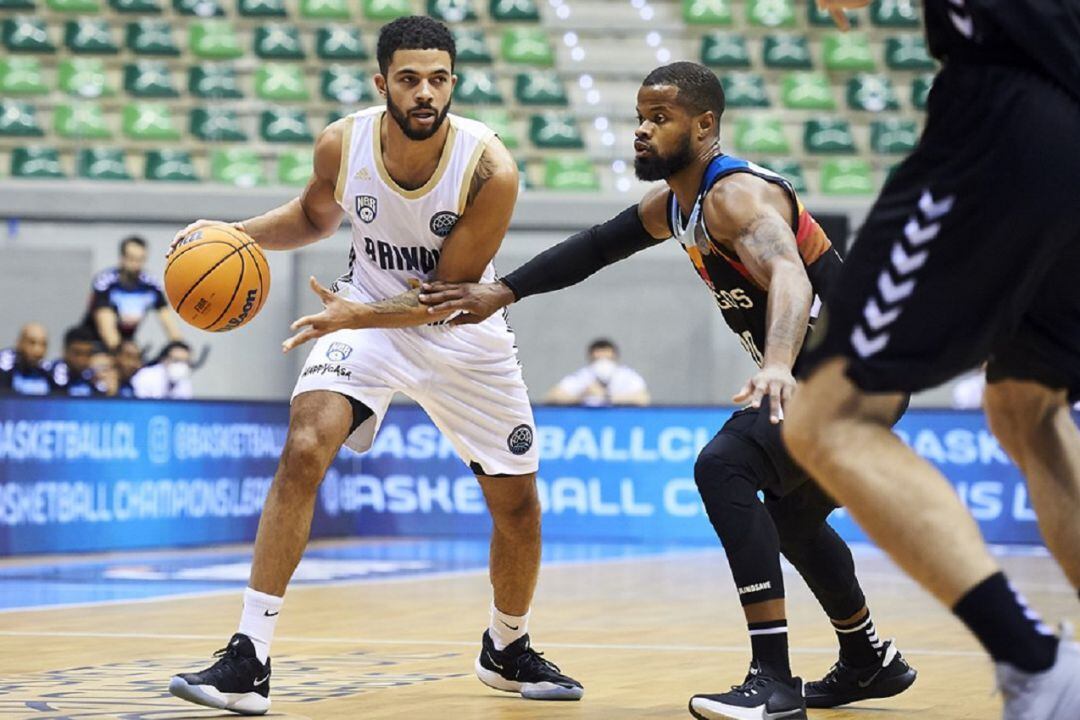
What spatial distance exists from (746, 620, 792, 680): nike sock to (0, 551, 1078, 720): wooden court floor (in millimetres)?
418

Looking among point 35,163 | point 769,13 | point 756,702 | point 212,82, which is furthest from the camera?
point 769,13

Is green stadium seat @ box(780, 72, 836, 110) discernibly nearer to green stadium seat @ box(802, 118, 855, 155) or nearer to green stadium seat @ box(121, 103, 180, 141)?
green stadium seat @ box(802, 118, 855, 155)

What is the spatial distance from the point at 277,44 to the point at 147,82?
4.89ft

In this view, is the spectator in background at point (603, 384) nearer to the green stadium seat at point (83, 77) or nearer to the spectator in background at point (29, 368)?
the spectator in background at point (29, 368)

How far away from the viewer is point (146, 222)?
17.0 meters

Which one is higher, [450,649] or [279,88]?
[279,88]

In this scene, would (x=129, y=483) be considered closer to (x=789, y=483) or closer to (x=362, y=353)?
(x=362, y=353)

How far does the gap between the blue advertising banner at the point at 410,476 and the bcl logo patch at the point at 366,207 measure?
6.36 meters

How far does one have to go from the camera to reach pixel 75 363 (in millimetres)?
13336

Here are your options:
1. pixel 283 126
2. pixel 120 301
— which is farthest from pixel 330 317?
pixel 283 126

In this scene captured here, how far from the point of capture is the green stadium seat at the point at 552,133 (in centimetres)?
1842

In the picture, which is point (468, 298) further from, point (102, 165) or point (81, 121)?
point (81, 121)

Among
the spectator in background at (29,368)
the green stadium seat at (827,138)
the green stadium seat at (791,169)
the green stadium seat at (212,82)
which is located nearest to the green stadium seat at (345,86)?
the green stadium seat at (212,82)

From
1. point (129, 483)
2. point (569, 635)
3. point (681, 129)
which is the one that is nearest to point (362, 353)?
point (681, 129)
